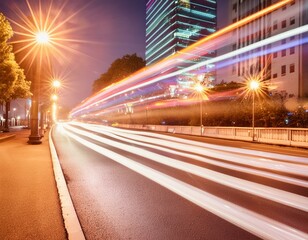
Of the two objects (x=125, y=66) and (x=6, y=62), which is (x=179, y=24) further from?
(x=6, y=62)

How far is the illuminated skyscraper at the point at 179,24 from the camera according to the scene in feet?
444

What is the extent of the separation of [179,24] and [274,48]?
89.4 meters

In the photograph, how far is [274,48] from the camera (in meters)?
52.3

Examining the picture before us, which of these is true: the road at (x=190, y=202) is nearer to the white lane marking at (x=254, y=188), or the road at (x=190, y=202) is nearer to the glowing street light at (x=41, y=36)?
the white lane marking at (x=254, y=188)

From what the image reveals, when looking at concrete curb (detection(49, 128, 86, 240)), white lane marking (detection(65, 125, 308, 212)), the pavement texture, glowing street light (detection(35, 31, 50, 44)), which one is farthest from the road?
glowing street light (detection(35, 31, 50, 44))

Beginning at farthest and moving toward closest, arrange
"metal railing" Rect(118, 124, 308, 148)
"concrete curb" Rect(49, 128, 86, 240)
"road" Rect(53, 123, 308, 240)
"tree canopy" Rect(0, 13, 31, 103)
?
"metal railing" Rect(118, 124, 308, 148), "tree canopy" Rect(0, 13, 31, 103), "road" Rect(53, 123, 308, 240), "concrete curb" Rect(49, 128, 86, 240)

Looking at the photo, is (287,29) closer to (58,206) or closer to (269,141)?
(269,141)

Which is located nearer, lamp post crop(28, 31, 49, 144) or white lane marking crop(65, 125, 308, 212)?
white lane marking crop(65, 125, 308, 212)

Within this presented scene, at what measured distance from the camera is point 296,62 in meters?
46.8

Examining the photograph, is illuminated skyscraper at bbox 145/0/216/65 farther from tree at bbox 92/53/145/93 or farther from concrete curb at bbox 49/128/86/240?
concrete curb at bbox 49/128/86/240

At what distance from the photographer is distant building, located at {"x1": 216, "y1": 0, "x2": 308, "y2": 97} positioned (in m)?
46.1

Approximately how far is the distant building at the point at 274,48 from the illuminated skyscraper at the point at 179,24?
68.7 metres

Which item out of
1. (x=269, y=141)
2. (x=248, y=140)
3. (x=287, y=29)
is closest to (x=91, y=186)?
(x=269, y=141)

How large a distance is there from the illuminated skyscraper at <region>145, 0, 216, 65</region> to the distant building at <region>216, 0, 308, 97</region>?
68.7m
